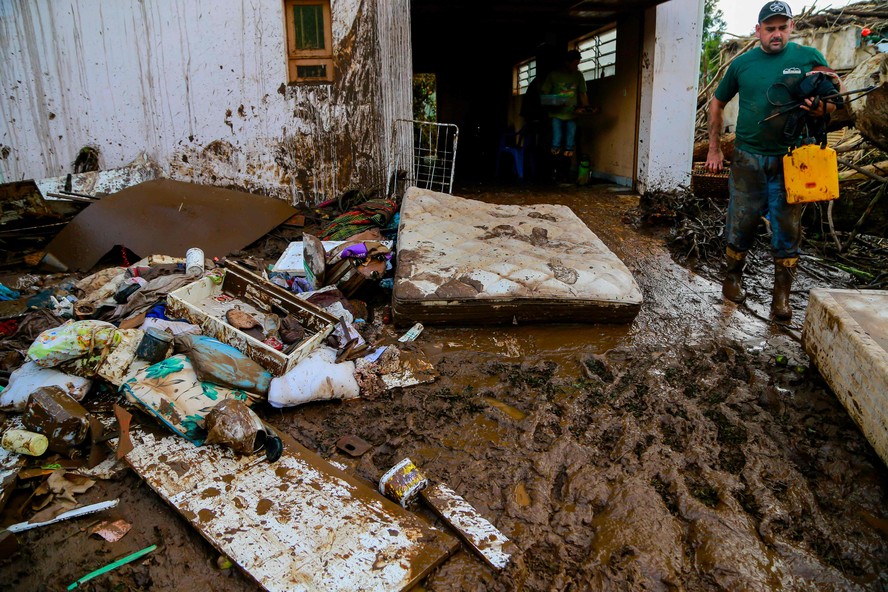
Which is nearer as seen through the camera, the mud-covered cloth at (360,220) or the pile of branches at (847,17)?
the mud-covered cloth at (360,220)

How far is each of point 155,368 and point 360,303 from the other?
5.08 feet

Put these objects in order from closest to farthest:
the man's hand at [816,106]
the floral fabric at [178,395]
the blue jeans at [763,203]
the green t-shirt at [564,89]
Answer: the floral fabric at [178,395] < the man's hand at [816,106] < the blue jeans at [763,203] < the green t-shirt at [564,89]

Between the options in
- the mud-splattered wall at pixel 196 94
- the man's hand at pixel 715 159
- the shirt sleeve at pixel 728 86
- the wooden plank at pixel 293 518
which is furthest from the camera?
the mud-splattered wall at pixel 196 94

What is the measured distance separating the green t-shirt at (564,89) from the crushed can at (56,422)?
702 centimetres

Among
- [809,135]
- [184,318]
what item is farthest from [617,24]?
[184,318]

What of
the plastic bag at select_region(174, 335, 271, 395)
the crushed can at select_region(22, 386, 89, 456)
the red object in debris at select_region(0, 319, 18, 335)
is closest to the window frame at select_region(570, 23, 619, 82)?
the plastic bag at select_region(174, 335, 271, 395)

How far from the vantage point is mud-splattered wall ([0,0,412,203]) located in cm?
572

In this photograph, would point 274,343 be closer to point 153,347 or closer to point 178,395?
point 153,347

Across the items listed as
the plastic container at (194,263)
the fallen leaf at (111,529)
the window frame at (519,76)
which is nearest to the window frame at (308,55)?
the plastic container at (194,263)

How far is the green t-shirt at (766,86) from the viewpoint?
3.54m

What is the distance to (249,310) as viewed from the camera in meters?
3.61

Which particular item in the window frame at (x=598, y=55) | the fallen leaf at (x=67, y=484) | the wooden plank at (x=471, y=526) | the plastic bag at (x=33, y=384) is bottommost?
the wooden plank at (x=471, y=526)

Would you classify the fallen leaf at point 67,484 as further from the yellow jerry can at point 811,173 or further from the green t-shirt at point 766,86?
the green t-shirt at point 766,86

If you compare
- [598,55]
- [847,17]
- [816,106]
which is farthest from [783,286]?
[847,17]
